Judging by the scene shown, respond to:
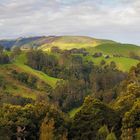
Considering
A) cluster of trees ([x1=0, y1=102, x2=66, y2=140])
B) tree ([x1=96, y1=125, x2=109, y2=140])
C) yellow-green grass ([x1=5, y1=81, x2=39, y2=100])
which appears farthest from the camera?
yellow-green grass ([x1=5, y1=81, x2=39, y2=100])

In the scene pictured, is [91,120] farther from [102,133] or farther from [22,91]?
[22,91]

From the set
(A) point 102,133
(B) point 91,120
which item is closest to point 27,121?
(B) point 91,120

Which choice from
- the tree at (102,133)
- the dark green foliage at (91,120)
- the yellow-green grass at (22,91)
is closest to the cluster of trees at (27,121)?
the dark green foliage at (91,120)

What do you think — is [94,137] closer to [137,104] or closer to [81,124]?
[81,124]

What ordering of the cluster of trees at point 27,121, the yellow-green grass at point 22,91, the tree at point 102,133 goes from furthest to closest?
the yellow-green grass at point 22,91
the cluster of trees at point 27,121
the tree at point 102,133

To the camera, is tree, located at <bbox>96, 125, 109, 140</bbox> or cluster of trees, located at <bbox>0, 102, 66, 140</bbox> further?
cluster of trees, located at <bbox>0, 102, 66, 140</bbox>

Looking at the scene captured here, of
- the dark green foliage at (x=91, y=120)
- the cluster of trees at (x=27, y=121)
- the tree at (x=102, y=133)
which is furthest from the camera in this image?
the dark green foliage at (x=91, y=120)

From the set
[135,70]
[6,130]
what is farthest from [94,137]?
[135,70]

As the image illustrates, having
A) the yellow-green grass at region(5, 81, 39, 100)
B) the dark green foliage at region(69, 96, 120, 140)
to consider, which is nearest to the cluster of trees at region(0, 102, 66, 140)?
the dark green foliage at region(69, 96, 120, 140)

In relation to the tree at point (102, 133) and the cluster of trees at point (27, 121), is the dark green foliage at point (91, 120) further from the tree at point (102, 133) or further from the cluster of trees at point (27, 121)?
the tree at point (102, 133)

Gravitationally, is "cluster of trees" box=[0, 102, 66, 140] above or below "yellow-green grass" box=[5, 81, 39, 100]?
above

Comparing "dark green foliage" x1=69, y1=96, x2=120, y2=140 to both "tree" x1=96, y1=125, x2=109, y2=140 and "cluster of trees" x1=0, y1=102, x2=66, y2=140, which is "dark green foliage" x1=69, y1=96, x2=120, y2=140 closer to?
"cluster of trees" x1=0, y1=102, x2=66, y2=140

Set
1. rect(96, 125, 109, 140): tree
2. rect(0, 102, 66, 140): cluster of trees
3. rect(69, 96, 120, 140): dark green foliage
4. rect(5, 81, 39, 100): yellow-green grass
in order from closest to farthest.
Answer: rect(96, 125, 109, 140): tree, rect(0, 102, 66, 140): cluster of trees, rect(69, 96, 120, 140): dark green foliage, rect(5, 81, 39, 100): yellow-green grass

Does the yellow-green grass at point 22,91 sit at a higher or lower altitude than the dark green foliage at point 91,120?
lower
